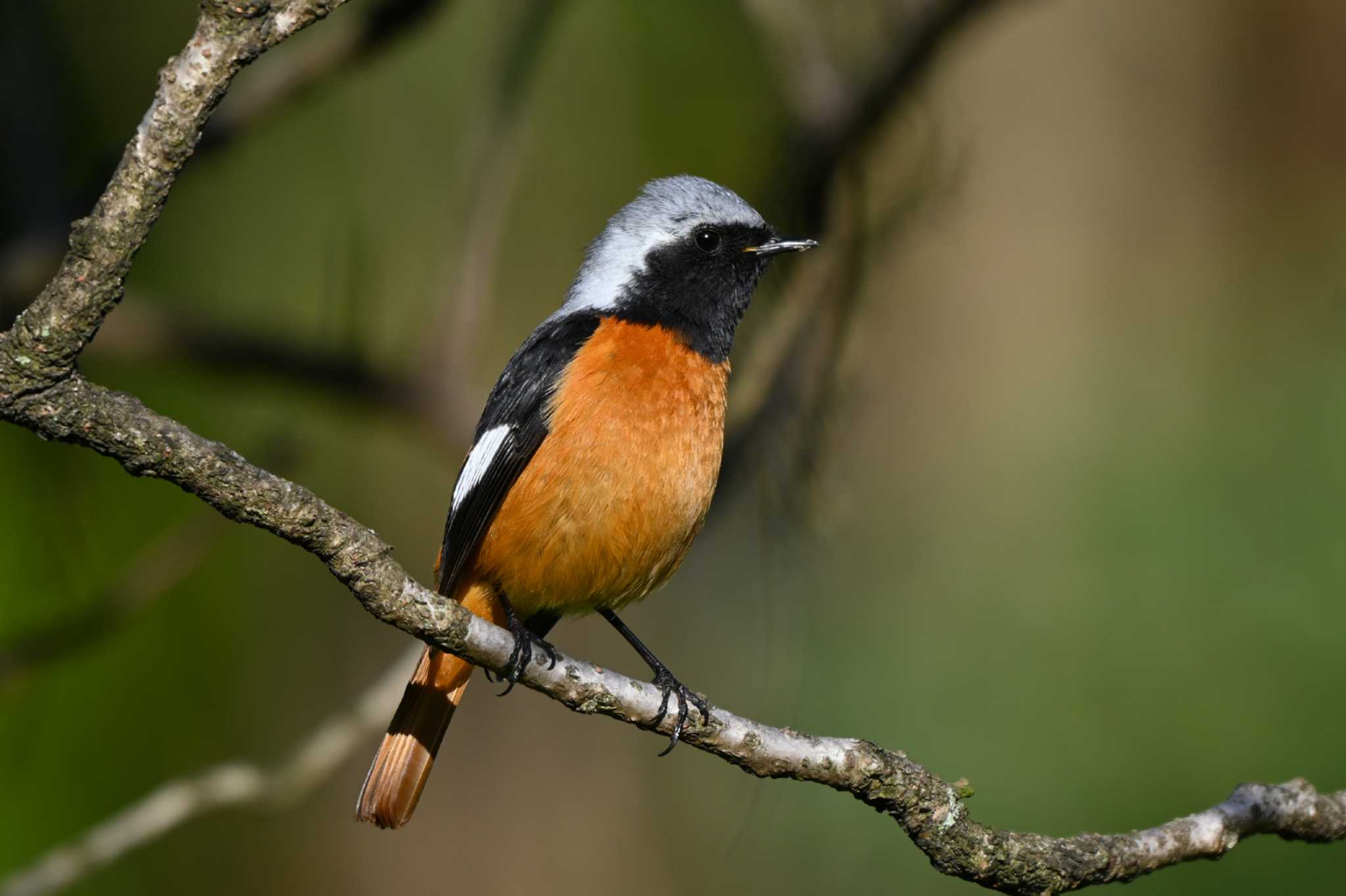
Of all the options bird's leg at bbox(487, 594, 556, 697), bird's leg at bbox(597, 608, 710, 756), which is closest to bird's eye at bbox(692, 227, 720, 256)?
bird's leg at bbox(597, 608, 710, 756)

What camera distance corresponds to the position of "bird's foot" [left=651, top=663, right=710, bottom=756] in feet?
9.22

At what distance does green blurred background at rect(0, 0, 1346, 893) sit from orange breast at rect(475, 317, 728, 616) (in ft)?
4.13

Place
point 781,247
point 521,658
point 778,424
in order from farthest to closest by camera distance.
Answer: point 778,424
point 781,247
point 521,658

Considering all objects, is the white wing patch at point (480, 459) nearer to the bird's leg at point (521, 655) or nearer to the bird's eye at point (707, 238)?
the bird's leg at point (521, 655)

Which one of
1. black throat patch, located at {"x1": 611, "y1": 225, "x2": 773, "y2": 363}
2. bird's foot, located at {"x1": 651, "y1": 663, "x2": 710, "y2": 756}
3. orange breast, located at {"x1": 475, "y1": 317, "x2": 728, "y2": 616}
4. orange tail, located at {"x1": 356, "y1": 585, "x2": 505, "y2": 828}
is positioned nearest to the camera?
bird's foot, located at {"x1": 651, "y1": 663, "x2": 710, "y2": 756}

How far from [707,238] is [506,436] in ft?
3.23

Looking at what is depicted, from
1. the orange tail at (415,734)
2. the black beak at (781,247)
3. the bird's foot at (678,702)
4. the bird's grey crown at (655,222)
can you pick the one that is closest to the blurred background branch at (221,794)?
the orange tail at (415,734)

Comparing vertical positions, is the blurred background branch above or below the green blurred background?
below

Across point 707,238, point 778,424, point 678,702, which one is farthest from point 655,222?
Answer: point 678,702

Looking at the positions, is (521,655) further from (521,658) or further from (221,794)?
(221,794)

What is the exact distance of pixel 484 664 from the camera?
2.49 m

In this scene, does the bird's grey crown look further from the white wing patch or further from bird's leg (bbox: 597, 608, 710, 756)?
bird's leg (bbox: 597, 608, 710, 756)

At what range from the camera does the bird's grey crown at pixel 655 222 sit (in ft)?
13.0

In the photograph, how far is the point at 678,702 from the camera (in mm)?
3285
